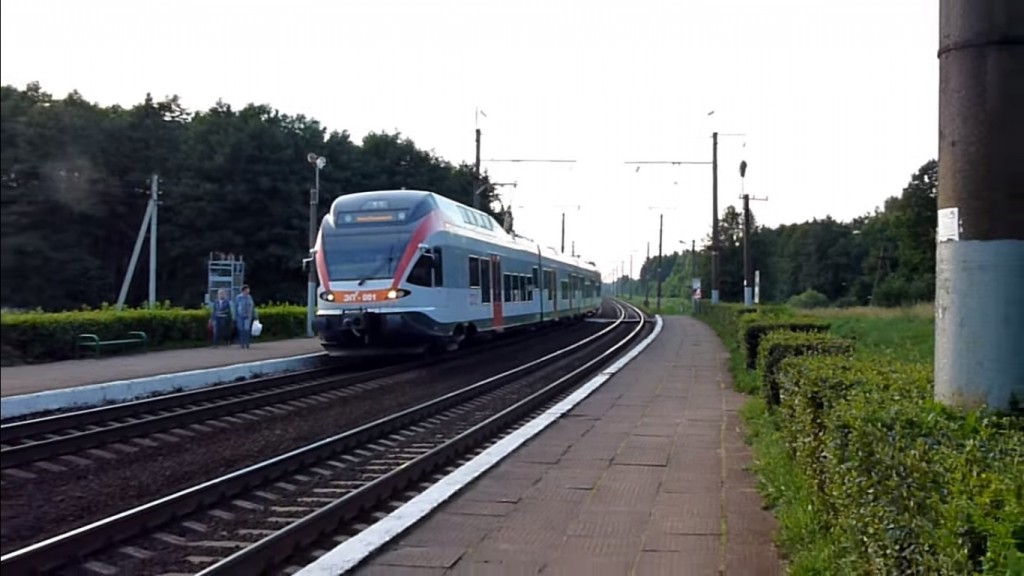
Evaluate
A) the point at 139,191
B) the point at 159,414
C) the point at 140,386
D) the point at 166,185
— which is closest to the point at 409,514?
the point at 166,185

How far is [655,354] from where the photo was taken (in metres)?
28.0

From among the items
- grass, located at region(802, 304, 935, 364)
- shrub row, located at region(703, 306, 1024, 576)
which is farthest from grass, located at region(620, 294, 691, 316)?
shrub row, located at region(703, 306, 1024, 576)

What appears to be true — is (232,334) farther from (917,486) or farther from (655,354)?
(917,486)

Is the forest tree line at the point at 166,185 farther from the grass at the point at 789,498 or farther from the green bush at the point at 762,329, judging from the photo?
the green bush at the point at 762,329

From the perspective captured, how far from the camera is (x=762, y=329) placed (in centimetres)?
1731

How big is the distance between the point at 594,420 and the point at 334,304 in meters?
7.02

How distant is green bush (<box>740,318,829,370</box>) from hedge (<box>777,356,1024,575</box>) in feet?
32.5

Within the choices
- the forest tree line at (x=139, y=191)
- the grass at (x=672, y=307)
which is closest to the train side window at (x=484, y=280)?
the forest tree line at (x=139, y=191)

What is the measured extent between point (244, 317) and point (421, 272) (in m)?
6.21

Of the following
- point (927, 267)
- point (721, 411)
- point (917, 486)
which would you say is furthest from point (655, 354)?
point (927, 267)

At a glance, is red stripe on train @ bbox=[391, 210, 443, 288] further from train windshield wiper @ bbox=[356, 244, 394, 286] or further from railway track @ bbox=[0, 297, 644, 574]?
railway track @ bbox=[0, 297, 644, 574]

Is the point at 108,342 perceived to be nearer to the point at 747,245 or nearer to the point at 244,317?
the point at 244,317

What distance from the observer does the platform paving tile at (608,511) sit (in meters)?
6.40

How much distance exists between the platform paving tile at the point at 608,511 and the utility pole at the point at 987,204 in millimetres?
1612
